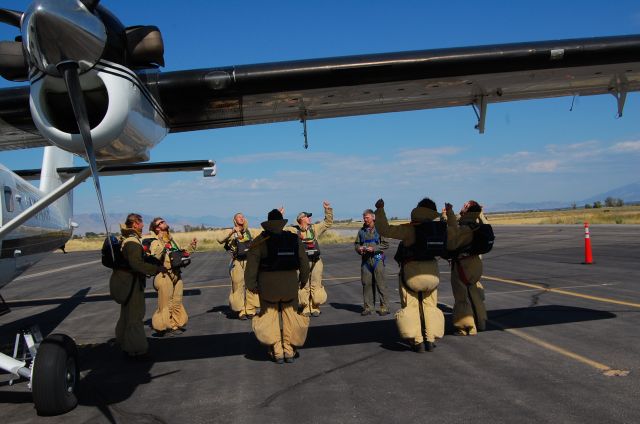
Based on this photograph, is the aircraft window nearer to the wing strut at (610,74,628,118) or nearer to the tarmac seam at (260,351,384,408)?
the tarmac seam at (260,351,384,408)

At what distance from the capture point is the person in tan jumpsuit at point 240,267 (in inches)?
392

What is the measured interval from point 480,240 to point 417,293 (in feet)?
4.45

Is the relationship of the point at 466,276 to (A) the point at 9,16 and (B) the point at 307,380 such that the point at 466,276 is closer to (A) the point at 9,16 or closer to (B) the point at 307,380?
(B) the point at 307,380

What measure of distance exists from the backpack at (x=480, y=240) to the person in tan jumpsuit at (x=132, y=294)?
4.47m

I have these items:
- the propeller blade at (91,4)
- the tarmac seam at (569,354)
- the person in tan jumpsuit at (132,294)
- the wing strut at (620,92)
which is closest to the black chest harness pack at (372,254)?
the tarmac seam at (569,354)

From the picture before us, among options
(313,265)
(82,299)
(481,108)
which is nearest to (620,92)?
(481,108)

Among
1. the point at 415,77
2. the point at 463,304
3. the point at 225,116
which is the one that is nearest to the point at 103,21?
the point at 225,116

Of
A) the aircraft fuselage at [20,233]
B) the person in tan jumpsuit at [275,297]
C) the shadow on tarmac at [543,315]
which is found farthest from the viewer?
the shadow on tarmac at [543,315]

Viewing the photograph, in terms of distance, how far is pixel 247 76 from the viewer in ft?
18.2

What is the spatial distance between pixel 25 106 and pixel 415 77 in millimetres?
4259

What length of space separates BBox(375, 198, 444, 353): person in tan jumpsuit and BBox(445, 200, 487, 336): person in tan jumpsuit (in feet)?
1.87

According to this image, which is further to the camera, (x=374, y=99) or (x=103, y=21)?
(x=374, y=99)

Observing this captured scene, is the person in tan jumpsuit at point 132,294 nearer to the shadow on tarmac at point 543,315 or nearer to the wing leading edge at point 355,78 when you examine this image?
the wing leading edge at point 355,78

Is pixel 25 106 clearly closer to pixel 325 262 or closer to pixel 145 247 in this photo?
pixel 145 247
